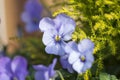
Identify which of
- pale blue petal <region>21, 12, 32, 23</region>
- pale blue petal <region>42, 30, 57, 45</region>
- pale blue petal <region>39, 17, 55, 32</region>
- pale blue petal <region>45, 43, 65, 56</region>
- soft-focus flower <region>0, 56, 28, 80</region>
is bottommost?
soft-focus flower <region>0, 56, 28, 80</region>

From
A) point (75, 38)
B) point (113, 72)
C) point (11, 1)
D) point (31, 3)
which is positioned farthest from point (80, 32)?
point (11, 1)

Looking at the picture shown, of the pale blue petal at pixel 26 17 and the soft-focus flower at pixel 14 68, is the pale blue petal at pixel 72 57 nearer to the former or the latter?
the soft-focus flower at pixel 14 68

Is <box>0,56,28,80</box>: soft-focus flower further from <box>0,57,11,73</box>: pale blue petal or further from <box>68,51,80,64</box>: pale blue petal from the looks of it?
<box>68,51,80,64</box>: pale blue petal

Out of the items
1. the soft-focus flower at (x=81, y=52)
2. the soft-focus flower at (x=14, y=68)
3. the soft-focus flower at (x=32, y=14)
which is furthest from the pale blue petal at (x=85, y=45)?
the soft-focus flower at (x=32, y=14)

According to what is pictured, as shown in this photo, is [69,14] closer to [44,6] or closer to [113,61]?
[113,61]

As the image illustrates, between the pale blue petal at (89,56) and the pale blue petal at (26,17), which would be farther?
the pale blue petal at (26,17)

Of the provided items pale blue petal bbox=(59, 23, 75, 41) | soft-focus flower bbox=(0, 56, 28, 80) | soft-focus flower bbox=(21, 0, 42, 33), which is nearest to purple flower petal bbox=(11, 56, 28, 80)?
soft-focus flower bbox=(0, 56, 28, 80)

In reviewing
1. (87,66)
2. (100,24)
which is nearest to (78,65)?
(87,66)
